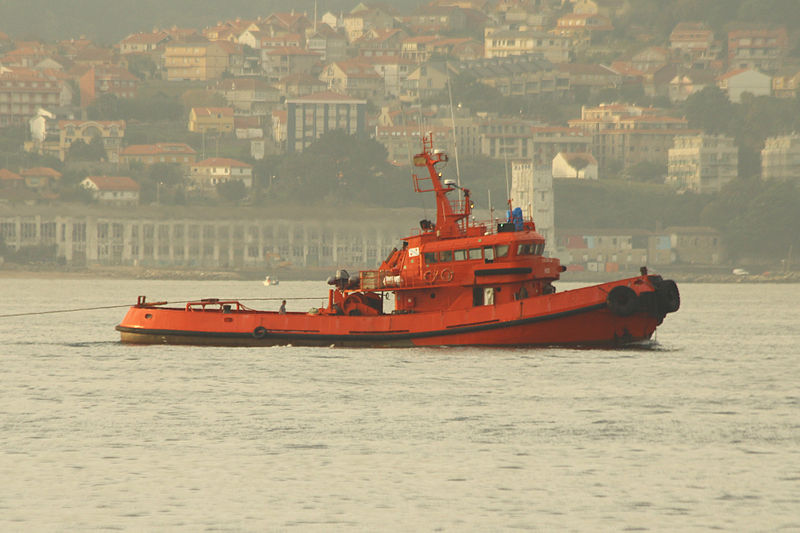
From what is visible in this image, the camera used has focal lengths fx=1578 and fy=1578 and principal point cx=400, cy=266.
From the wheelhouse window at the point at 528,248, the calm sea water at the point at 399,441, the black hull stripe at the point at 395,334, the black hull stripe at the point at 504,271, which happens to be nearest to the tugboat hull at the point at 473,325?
the black hull stripe at the point at 395,334

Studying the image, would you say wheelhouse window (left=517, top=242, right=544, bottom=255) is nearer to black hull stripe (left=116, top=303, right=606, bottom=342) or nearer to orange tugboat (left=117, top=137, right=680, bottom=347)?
orange tugboat (left=117, top=137, right=680, bottom=347)

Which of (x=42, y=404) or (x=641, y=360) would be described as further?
(x=641, y=360)

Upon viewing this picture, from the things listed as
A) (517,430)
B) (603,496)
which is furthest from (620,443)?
(603,496)

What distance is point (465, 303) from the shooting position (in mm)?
49594

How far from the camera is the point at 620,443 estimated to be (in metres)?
33.3

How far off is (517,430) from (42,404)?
42.6ft

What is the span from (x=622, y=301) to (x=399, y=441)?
1645 cm

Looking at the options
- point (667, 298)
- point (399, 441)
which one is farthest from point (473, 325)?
point (399, 441)

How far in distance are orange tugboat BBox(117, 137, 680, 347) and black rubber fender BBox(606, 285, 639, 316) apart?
31 millimetres

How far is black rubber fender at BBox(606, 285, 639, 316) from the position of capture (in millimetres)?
48219

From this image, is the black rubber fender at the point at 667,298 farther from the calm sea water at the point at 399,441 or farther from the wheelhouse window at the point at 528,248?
the wheelhouse window at the point at 528,248

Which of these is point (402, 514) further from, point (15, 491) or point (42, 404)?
point (42, 404)

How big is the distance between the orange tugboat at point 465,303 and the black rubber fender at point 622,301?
0.03 m

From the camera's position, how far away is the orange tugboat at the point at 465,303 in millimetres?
48500
